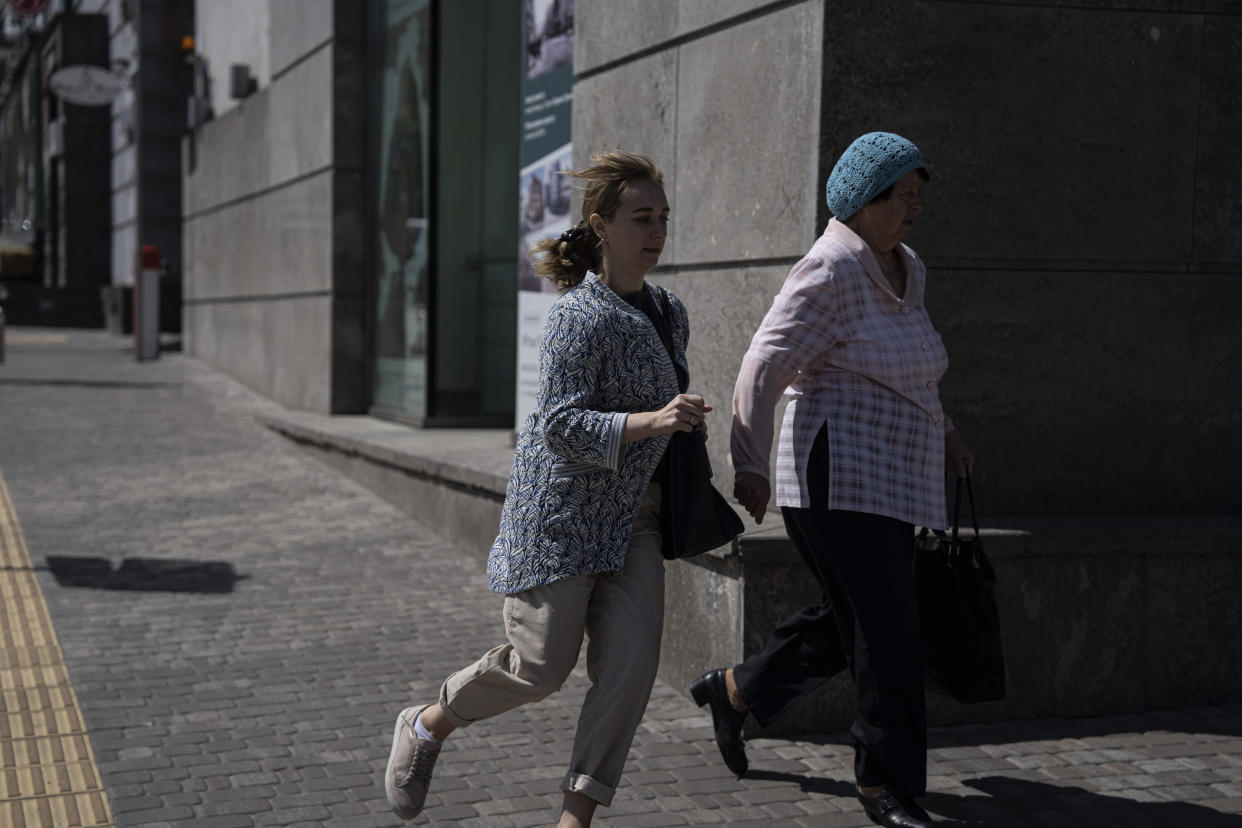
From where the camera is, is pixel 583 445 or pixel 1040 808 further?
pixel 1040 808

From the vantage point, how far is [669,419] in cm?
334

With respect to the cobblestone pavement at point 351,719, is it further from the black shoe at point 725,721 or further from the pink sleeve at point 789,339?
the pink sleeve at point 789,339

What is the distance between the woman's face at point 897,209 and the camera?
397 centimetres

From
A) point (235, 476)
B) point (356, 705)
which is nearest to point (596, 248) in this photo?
point (356, 705)

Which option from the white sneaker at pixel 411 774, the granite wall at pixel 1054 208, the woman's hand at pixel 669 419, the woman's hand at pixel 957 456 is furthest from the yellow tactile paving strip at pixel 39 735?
the granite wall at pixel 1054 208

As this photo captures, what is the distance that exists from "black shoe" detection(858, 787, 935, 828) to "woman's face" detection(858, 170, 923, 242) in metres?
1.49

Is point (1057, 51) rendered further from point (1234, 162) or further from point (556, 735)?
point (556, 735)

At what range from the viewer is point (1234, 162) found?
552 cm

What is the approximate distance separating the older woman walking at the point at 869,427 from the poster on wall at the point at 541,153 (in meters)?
3.95

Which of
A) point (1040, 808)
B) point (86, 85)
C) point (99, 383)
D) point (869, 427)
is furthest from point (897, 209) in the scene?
point (86, 85)

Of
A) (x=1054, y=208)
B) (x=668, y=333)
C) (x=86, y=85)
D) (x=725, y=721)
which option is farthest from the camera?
(x=86, y=85)

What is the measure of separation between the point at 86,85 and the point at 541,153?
1868 centimetres

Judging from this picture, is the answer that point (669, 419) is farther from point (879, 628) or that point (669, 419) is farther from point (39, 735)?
point (39, 735)

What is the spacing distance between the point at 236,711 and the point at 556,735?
114 cm
